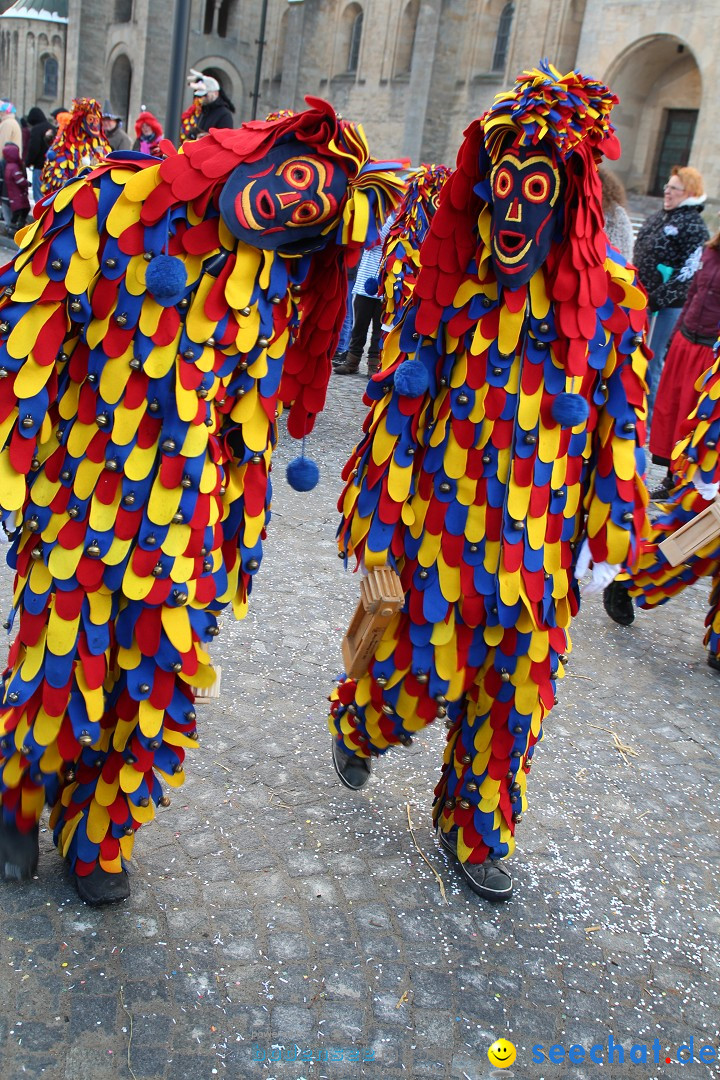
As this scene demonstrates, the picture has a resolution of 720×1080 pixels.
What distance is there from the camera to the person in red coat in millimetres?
6215

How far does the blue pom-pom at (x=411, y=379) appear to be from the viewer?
7.48ft

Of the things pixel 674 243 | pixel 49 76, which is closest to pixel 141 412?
pixel 674 243

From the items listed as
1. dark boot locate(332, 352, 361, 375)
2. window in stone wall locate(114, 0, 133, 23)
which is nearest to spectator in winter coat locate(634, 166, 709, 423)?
dark boot locate(332, 352, 361, 375)

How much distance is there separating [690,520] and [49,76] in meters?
43.9

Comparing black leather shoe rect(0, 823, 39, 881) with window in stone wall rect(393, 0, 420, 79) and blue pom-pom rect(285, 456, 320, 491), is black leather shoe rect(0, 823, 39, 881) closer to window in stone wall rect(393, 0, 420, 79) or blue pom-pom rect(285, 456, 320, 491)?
blue pom-pom rect(285, 456, 320, 491)

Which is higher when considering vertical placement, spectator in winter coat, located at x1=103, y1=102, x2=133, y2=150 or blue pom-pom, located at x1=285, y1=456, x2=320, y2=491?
spectator in winter coat, located at x1=103, y1=102, x2=133, y2=150

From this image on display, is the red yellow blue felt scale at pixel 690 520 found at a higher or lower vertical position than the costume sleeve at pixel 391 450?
lower

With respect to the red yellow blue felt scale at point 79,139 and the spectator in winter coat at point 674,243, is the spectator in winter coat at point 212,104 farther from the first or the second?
the spectator in winter coat at point 674,243

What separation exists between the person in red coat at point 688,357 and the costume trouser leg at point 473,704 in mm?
4034

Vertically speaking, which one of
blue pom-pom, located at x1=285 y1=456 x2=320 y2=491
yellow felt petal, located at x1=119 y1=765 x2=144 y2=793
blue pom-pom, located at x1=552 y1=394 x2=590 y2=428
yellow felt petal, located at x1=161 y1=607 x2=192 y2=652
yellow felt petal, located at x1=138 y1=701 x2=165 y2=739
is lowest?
yellow felt petal, located at x1=119 y1=765 x2=144 y2=793

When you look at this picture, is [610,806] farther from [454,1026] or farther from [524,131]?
[524,131]

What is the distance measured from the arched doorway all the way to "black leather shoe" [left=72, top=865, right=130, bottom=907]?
75.1 feet

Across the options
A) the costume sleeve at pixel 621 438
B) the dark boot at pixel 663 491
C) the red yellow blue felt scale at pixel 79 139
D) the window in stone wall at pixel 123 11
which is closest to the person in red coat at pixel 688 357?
the dark boot at pixel 663 491

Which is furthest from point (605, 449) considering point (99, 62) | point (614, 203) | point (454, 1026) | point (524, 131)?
point (99, 62)
